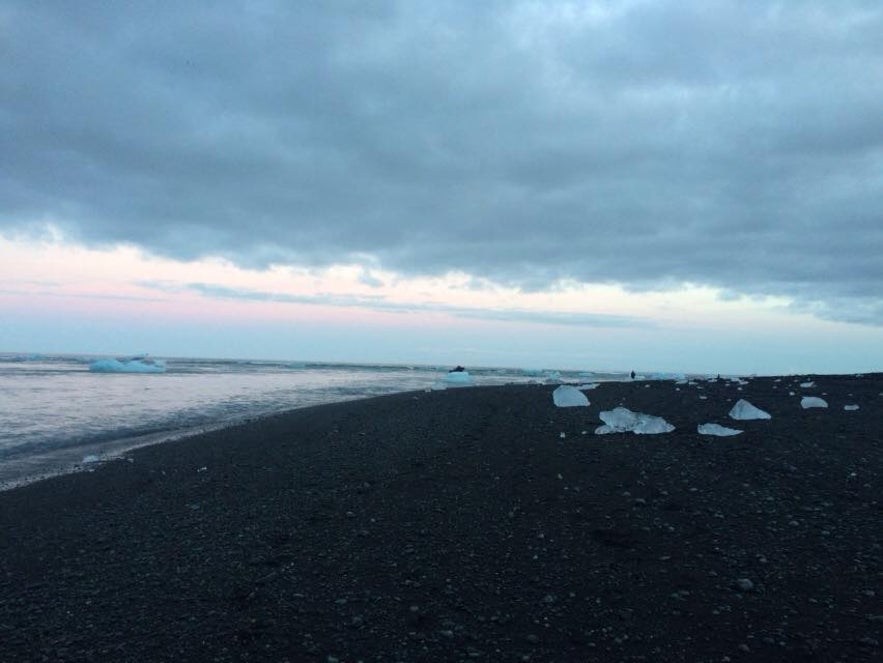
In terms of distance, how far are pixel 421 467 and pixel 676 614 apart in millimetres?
4515

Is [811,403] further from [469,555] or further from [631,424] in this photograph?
[469,555]

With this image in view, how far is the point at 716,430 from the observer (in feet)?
29.8

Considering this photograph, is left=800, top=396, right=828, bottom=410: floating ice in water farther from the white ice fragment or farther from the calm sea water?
the white ice fragment

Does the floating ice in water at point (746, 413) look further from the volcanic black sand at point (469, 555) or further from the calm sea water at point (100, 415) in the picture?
the calm sea water at point (100, 415)

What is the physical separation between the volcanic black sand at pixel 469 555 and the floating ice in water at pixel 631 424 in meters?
0.37

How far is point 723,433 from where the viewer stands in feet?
29.4

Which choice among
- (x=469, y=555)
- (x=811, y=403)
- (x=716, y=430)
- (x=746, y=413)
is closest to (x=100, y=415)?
(x=469, y=555)

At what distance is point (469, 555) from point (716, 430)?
5.91 m

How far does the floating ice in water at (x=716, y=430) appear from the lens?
897 centimetres

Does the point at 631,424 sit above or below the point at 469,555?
above

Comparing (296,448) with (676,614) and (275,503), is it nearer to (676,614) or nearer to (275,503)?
(275,503)

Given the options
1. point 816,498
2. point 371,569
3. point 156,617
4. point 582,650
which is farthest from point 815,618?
point 156,617

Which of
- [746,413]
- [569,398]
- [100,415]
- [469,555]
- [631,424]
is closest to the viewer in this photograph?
[469,555]

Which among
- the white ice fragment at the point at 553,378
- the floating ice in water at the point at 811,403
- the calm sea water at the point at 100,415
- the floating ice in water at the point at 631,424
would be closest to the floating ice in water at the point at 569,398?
the floating ice in water at the point at 631,424
